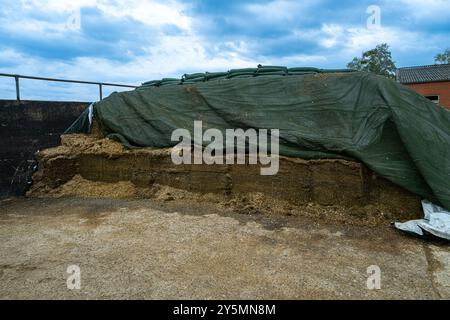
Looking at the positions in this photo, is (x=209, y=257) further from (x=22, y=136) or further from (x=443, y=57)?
(x=443, y=57)

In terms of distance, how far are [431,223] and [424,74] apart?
2442cm

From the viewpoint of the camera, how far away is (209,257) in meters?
3.43

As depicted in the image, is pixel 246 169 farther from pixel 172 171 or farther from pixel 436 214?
pixel 436 214

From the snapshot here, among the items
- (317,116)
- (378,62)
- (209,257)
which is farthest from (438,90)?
(209,257)

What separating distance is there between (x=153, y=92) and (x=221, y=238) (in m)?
3.96

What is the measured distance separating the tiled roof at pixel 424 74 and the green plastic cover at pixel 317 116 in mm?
20447

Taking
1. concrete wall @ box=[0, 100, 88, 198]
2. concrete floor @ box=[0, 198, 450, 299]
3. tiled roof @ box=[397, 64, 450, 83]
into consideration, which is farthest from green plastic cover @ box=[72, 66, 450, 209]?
tiled roof @ box=[397, 64, 450, 83]

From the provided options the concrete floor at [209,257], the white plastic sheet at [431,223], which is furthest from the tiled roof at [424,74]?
the concrete floor at [209,257]

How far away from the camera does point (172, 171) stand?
5992 millimetres

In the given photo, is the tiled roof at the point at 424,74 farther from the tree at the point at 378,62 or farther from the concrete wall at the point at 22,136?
the concrete wall at the point at 22,136

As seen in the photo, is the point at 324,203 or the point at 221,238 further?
the point at 324,203

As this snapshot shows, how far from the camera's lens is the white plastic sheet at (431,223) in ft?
12.2

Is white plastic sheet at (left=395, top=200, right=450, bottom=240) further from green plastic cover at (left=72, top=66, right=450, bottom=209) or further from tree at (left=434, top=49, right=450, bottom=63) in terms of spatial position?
tree at (left=434, top=49, right=450, bottom=63)
